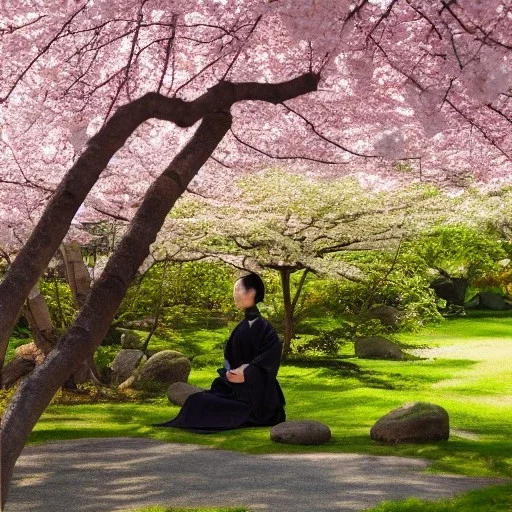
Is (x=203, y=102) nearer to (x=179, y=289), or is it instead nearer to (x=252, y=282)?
(x=252, y=282)

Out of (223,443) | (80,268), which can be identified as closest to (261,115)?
(223,443)

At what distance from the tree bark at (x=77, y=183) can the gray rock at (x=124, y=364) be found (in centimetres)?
1154

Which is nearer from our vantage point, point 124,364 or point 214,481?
point 214,481

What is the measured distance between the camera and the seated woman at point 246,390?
33.3ft

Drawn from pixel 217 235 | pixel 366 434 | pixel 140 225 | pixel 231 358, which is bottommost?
pixel 366 434

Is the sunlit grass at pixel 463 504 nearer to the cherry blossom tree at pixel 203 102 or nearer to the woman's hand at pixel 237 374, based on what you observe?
the cherry blossom tree at pixel 203 102

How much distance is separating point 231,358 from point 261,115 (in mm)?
2909

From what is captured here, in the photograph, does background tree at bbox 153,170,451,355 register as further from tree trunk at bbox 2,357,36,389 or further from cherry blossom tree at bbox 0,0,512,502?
cherry blossom tree at bbox 0,0,512,502

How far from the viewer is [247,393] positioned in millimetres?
10336

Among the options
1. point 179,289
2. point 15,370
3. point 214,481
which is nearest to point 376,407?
point 15,370

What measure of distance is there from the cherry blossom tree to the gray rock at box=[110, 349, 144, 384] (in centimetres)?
517

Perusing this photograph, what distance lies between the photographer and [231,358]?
10.5m

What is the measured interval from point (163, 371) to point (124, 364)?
1596mm

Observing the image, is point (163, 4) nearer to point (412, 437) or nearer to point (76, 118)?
point (76, 118)
